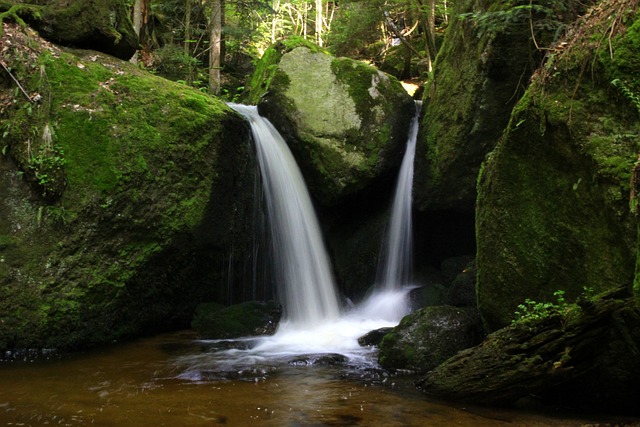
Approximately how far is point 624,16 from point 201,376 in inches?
193

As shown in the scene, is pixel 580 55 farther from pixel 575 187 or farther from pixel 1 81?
pixel 1 81

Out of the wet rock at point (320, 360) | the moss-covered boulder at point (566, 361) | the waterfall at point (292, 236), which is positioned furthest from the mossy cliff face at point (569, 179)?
the waterfall at point (292, 236)

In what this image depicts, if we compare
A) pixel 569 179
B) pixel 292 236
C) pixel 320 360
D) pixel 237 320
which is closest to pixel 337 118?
pixel 292 236

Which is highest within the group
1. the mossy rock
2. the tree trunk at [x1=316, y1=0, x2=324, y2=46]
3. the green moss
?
the tree trunk at [x1=316, y1=0, x2=324, y2=46]

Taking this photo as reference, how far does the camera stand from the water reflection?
387cm

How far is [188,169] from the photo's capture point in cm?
737

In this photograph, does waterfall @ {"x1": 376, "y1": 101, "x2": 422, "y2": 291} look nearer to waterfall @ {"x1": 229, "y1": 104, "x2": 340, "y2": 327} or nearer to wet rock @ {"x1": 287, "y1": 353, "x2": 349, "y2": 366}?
waterfall @ {"x1": 229, "y1": 104, "x2": 340, "y2": 327}

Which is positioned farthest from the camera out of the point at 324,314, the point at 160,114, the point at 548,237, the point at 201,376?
the point at 324,314

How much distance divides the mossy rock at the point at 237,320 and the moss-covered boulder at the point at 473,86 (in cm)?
318

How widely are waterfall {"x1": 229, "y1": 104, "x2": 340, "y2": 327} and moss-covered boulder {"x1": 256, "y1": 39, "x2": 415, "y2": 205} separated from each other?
31 centimetres

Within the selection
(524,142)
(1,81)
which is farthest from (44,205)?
(524,142)

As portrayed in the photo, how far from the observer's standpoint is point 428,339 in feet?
18.5

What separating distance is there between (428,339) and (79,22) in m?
6.52

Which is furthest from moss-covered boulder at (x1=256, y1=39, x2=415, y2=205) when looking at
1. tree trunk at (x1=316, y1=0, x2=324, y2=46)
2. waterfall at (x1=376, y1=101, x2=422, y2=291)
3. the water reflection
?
tree trunk at (x1=316, y1=0, x2=324, y2=46)
